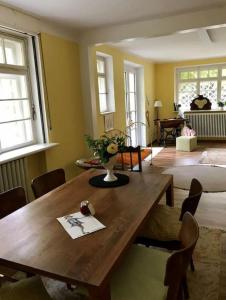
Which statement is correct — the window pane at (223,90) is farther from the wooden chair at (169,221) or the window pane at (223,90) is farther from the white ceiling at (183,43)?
the wooden chair at (169,221)

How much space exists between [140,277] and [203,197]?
2.46m

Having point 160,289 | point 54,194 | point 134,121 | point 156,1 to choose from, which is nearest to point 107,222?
point 160,289

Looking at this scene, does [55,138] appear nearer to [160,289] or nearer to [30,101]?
[30,101]

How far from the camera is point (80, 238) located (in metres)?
1.35

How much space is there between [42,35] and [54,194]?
7.18 ft

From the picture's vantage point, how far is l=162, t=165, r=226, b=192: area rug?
3938mm

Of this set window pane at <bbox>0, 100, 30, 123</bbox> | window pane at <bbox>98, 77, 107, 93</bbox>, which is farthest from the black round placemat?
window pane at <bbox>98, 77, 107, 93</bbox>

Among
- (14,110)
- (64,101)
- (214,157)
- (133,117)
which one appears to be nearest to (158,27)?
(64,101)

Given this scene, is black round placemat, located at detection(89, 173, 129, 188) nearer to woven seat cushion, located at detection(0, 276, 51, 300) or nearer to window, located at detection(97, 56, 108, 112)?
woven seat cushion, located at detection(0, 276, 51, 300)

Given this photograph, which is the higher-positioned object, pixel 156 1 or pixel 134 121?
pixel 156 1

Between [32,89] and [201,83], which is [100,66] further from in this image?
[201,83]

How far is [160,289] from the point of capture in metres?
1.30

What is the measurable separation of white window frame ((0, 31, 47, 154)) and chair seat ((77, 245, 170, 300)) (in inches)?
80.8

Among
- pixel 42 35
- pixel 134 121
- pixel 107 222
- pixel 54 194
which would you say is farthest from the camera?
pixel 134 121
